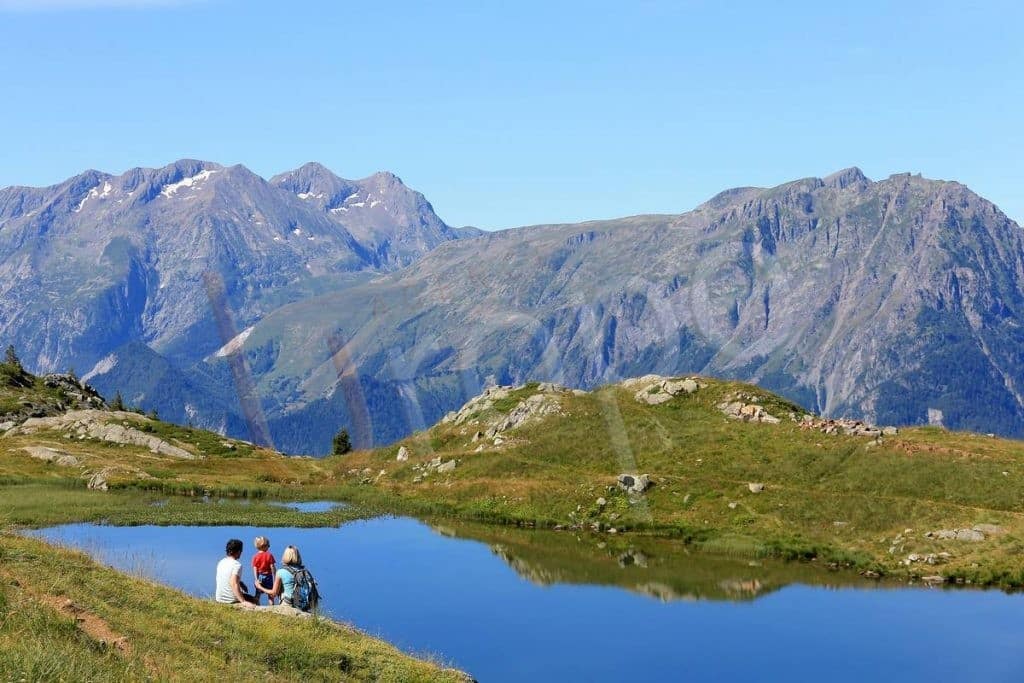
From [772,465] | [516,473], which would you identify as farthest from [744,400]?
[516,473]

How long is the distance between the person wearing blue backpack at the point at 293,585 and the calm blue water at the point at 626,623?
36.3 ft

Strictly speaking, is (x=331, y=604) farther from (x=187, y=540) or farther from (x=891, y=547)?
(x=891, y=547)

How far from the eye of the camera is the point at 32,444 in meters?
150

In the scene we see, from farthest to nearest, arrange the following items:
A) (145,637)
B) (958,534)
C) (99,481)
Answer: (99,481) < (958,534) < (145,637)

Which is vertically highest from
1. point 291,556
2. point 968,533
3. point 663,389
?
point 663,389

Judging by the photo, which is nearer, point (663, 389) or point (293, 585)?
point (293, 585)

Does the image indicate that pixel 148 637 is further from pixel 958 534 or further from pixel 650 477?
pixel 650 477

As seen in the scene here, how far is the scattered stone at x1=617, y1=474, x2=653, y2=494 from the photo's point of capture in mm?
110625

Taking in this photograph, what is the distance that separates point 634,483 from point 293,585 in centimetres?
7776

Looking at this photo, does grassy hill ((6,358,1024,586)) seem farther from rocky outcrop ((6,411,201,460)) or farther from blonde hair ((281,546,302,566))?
blonde hair ((281,546,302,566))

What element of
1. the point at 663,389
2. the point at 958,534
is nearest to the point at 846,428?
the point at 663,389

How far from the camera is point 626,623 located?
69.2 meters

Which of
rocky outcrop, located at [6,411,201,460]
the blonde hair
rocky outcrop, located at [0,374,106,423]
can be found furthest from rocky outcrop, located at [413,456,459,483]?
the blonde hair

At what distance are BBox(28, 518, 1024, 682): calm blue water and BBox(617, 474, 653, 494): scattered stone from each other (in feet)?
82.5
